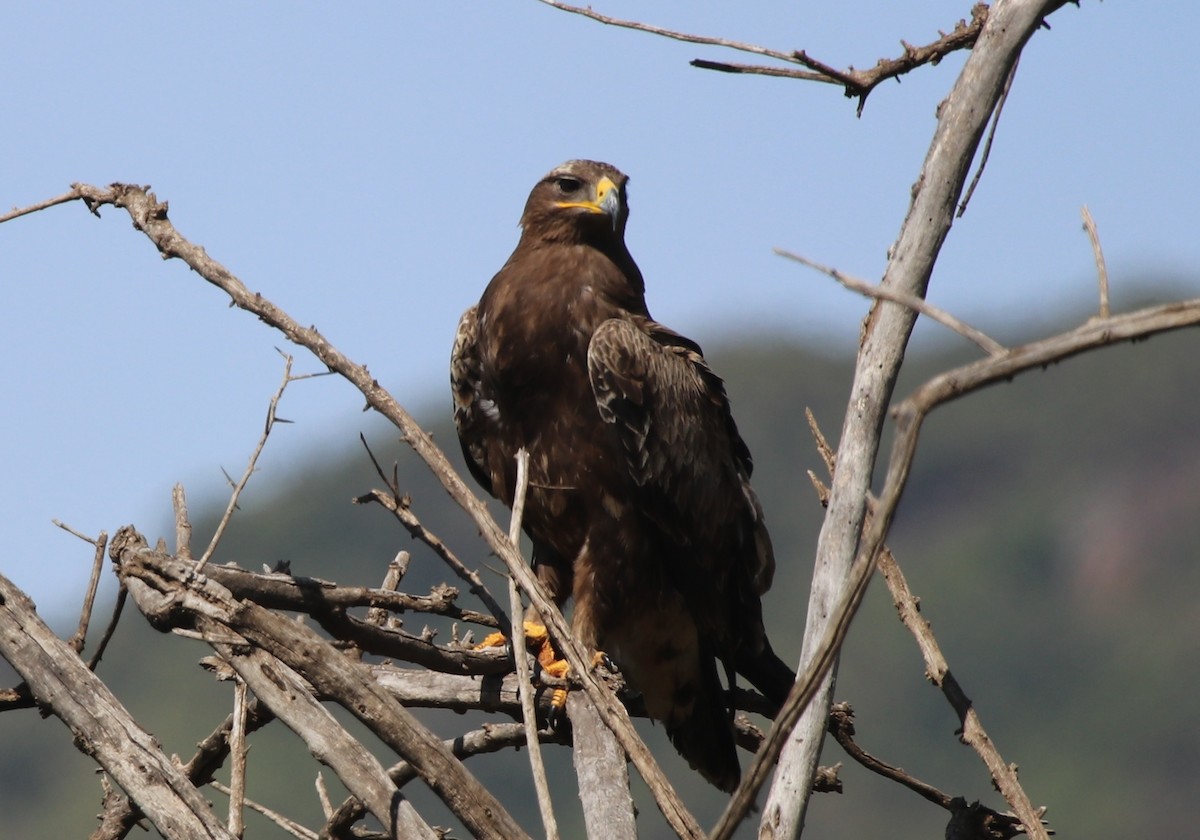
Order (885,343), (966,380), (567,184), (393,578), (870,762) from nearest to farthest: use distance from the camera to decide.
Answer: (966,380) < (885,343) < (870,762) < (393,578) < (567,184)

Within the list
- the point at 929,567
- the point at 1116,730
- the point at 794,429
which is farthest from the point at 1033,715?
the point at 794,429

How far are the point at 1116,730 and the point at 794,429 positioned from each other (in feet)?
104

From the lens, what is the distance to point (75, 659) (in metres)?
3.42

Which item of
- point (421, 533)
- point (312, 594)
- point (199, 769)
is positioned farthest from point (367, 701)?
point (199, 769)

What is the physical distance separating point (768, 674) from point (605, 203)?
2.04 m

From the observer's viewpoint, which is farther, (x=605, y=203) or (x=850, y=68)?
(x=605, y=203)

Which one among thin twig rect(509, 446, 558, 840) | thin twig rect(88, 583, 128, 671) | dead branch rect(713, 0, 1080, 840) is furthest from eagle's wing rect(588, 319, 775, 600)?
thin twig rect(509, 446, 558, 840)

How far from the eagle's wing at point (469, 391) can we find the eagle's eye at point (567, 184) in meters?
0.64

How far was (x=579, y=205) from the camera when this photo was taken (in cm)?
667

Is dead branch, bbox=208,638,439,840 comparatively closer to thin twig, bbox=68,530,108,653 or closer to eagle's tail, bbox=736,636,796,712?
thin twig, bbox=68,530,108,653

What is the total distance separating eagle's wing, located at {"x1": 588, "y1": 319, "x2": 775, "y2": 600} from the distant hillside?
43.8m

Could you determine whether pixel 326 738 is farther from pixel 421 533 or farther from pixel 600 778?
pixel 600 778

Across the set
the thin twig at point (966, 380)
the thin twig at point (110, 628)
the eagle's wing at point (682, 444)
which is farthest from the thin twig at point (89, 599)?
the eagle's wing at point (682, 444)

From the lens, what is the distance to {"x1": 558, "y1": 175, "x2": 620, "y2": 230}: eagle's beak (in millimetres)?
6613
